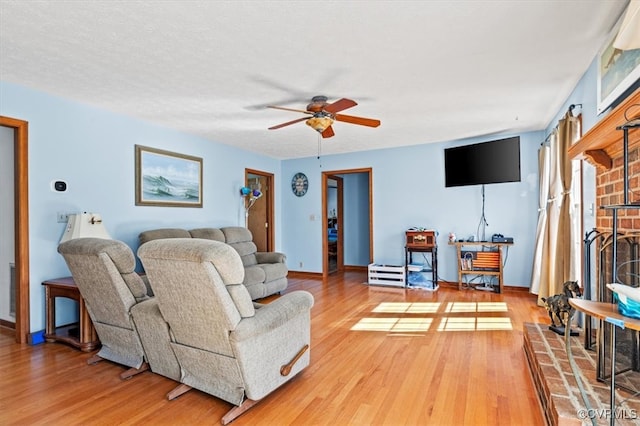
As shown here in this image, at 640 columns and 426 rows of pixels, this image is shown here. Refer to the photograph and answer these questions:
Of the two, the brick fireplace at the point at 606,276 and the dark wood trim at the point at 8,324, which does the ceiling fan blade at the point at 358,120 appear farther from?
the dark wood trim at the point at 8,324

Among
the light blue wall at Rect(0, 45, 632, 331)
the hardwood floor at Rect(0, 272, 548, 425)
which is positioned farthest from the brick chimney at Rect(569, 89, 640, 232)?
the hardwood floor at Rect(0, 272, 548, 425)

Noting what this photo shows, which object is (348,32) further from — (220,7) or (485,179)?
(485,179)

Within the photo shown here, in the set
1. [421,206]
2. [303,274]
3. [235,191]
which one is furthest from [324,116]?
[303,274]

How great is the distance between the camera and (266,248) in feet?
21.1

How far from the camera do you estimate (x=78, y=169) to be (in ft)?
11.3

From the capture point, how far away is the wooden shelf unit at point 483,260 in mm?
4777

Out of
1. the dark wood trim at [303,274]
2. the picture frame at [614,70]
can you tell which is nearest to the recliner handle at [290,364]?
the picture frame at [614,70]

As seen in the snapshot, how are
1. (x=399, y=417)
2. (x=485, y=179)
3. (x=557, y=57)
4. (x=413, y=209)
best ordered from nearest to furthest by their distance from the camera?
(x=399, y=417)
(x=557, y=57)
(x=485, y=179)
(x=413, y=209)

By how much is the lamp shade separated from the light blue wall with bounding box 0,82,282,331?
0.21 metres

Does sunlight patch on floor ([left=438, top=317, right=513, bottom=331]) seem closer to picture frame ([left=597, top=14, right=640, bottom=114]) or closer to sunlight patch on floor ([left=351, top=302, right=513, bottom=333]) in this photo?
sunlight patch on floor ([left=351, top=302, right=513, bottom=333])

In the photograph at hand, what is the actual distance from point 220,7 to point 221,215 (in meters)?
3.71

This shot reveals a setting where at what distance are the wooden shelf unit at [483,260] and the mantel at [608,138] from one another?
2853 millimetres

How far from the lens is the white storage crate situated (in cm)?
532

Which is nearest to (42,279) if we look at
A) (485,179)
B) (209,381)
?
(209,381)
